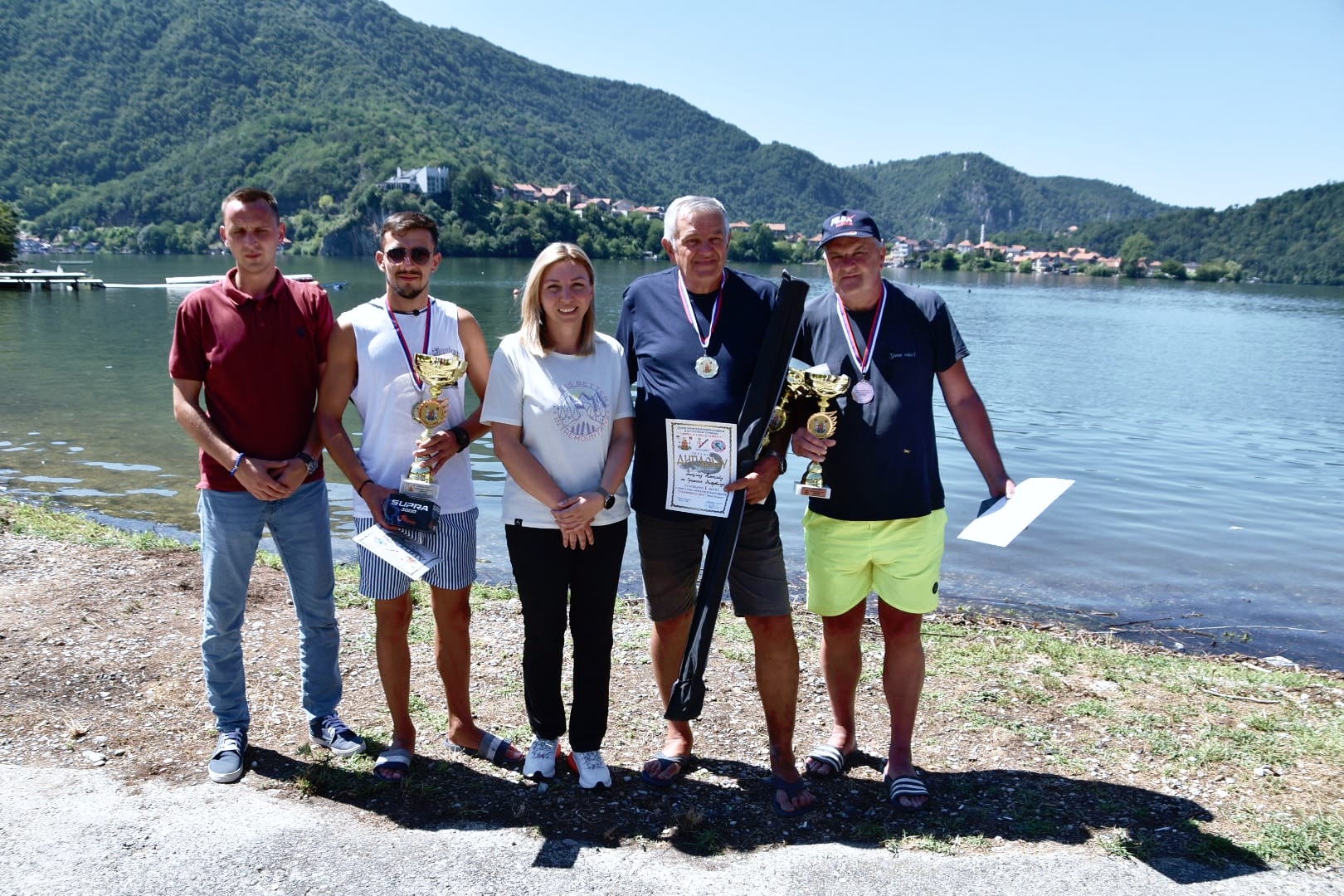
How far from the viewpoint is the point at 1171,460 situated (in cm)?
1838

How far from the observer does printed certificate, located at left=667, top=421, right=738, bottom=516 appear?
4.01 metres

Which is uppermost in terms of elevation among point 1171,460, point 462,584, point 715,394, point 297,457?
point 715,394

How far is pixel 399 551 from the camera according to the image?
4.10 m

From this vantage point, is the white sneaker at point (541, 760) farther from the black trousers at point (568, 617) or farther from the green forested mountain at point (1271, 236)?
the green forested mountain at point (1271, 236)

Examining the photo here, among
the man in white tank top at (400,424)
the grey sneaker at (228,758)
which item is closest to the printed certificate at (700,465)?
the man in white tank top at (400,424)

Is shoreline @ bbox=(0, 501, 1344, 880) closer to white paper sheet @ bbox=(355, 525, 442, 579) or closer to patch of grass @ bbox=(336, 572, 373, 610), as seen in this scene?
patch of grass @ bbox=(336, 572, 373, 610)

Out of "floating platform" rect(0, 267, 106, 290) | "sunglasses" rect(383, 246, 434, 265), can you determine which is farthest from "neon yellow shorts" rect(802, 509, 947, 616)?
"floating platform" rect(0, 267, 106, 290)

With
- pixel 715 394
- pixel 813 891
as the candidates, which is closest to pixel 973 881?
pixel 813 891

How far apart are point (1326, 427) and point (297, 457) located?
2701 cm

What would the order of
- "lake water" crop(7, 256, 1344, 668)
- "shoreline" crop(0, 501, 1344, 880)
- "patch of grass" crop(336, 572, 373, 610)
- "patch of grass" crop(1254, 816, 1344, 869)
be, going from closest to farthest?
"patch of grass" crop(1254, 816, 1344, 869) < "shoreline" crop(0, 501, 1344, 880) < "patch of grass" crop(336, 572, 373, 610) < "lake water" crop(7, 256, 1344, 668)

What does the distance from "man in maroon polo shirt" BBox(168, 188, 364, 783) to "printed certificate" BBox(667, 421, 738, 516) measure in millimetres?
1700

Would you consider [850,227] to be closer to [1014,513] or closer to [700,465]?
[700,465]

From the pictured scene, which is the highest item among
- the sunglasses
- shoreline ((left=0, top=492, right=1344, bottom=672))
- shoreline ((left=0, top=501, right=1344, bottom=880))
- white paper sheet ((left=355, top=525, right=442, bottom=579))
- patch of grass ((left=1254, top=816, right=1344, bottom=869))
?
the sunglasses

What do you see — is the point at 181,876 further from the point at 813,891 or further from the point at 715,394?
the point at 715,394
